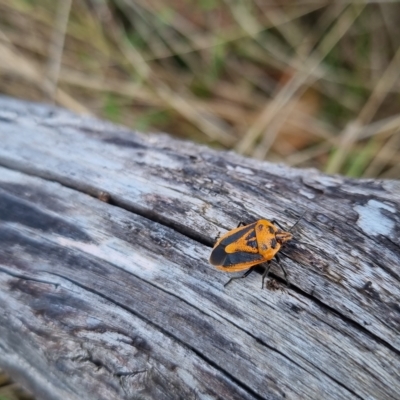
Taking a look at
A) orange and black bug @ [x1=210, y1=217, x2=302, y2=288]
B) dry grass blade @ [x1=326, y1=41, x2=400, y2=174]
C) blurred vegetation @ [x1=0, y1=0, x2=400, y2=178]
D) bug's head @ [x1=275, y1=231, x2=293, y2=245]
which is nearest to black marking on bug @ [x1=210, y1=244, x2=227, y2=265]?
orange and black bug @ [x1=210, y1=217, x2=302, y2=288]

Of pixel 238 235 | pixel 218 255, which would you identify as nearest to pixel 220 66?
pixel 238 235

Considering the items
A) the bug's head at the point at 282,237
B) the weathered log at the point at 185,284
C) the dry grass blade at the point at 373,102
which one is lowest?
the weathered log at the point at 185,284

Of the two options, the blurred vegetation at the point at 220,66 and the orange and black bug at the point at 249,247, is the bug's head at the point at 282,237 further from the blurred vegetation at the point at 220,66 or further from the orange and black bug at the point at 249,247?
the blurred vegetation at the point at 220,66

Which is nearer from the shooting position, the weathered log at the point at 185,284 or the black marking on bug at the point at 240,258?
the weathered log at the point at 185,284

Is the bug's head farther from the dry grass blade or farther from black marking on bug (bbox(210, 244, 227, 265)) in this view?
the dry grass blade

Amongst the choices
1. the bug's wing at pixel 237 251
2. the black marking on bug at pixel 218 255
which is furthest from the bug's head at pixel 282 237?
the black marking on bug at pixel 218 255

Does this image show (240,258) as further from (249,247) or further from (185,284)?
(185,284)
